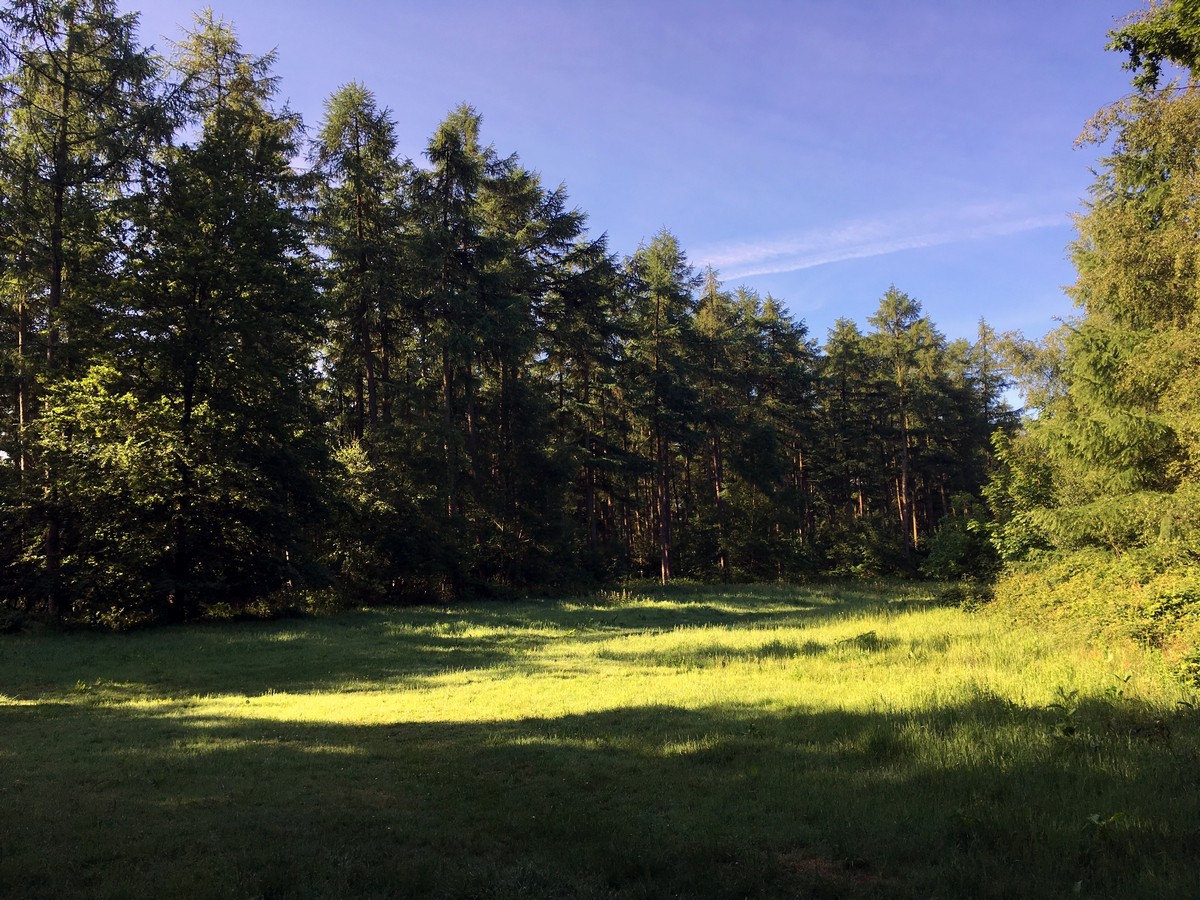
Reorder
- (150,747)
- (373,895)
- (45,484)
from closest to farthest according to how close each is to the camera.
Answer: (373,895) → (150,747) → (45,484)

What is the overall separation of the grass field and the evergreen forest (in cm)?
501

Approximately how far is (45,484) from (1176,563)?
90.6 ft

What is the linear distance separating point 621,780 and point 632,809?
743mm

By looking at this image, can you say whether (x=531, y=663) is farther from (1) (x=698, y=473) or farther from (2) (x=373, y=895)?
(1) (x=698, y=473)

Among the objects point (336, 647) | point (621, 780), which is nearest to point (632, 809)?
point (621, 780)

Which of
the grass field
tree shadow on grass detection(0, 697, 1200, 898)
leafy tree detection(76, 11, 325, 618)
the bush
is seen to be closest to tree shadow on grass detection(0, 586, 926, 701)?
the grass field

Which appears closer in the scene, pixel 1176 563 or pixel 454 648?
pixel 1176 563

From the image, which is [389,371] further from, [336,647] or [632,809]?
[632,809]

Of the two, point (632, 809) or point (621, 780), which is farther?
point (621, 780)

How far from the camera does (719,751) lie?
7.14 metres

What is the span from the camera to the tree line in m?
19.0

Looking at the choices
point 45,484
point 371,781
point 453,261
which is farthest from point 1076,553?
point 45,484

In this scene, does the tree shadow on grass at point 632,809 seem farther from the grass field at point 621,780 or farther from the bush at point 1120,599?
the bush at point 1120,599

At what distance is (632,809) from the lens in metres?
5.57
